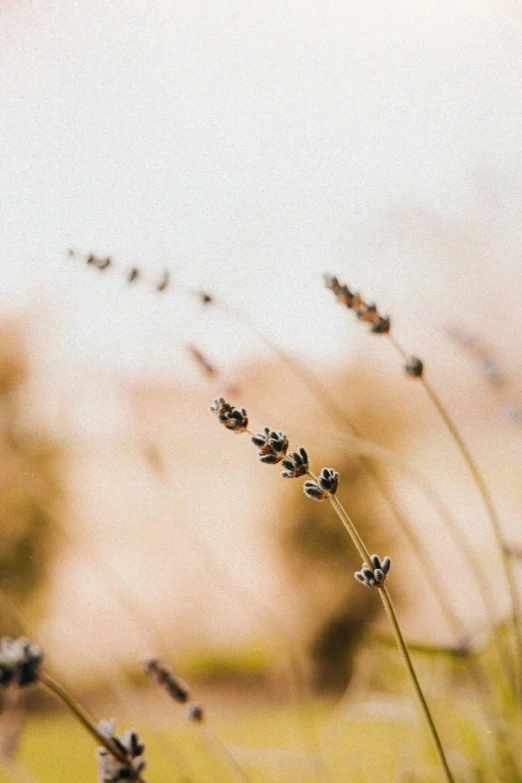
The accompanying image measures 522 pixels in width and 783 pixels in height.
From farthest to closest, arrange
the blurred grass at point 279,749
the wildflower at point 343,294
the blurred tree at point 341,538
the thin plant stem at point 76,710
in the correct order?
1. the blurred tree at point 341,538
2. the blurred grass at point 279,749
3. the wildflower at point 343,294
4. the thin plant stem at point 76,710

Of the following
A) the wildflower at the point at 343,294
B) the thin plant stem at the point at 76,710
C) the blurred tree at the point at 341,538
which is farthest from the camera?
the blurred tree at the point at 341,538

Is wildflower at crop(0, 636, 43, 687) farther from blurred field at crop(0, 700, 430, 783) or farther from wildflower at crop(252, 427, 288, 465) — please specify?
blurred field at crop(0, 700, 430, 783)

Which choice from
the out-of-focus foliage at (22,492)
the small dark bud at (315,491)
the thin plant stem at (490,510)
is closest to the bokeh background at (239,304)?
the out-of-focus foliage at (22,492)

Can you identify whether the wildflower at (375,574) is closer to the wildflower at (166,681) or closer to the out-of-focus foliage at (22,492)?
the wildflower at (166,681)

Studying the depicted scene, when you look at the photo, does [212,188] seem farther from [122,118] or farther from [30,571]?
[30,571]

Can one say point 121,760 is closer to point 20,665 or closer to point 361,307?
point 20,665

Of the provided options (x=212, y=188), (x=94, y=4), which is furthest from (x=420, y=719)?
(x=94, y=4)
